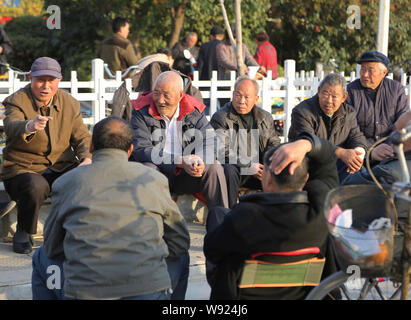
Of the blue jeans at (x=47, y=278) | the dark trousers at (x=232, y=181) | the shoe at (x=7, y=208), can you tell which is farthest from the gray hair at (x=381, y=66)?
the blue jeans at (x=47, y=278)

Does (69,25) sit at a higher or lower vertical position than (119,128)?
higher

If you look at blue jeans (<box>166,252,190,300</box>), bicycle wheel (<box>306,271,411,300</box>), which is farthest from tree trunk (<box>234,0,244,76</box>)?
bicycle wheel (<box>306,271,411,300</box>)

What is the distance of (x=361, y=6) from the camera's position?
1683cm

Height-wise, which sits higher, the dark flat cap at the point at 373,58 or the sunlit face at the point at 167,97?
the dark flat cap at the point at 373,58

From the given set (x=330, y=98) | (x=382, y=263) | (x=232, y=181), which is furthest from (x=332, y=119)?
(x=382, y=263)

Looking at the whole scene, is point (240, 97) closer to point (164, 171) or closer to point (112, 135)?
point (164, 171)

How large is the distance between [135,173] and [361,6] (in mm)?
14465

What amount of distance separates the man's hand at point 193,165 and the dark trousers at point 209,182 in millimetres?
118

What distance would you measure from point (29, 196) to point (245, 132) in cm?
207

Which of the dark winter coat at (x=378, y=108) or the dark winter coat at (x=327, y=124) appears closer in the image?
the dark winter coat at (x=327, y=124)

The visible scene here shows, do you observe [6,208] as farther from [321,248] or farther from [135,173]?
[321,248]

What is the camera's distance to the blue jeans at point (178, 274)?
3.89 metres

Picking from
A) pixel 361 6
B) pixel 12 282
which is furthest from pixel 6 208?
pixel 361 6

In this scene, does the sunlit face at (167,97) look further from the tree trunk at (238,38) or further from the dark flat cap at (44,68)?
the tree trunk at (238,38)
